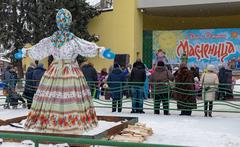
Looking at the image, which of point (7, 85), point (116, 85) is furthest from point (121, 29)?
point (116, 85)

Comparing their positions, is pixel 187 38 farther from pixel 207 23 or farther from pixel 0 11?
pixel 0 11

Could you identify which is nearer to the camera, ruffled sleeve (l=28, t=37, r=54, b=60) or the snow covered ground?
ruffled sleeve (l=28, t=37, r=54, b=60)

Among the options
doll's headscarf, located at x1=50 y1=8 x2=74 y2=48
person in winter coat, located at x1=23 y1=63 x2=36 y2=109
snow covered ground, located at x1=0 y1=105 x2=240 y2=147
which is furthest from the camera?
person in winter coat, located at x1=23 y1=63 x2=36 y2=109

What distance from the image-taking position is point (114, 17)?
18.6 m

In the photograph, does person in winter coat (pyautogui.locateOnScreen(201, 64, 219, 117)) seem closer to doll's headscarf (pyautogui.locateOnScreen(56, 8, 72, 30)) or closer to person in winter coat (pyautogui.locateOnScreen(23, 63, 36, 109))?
person in winter coat (pyautogui.locateOnScreen(23, 63, 36, 109))

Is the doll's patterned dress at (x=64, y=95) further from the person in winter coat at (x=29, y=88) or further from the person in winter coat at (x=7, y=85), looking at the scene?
the person in winter coat at (x=7, y=85)

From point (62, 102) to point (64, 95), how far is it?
0.11m

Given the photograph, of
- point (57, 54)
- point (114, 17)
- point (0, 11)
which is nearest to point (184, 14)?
point (114, 17)

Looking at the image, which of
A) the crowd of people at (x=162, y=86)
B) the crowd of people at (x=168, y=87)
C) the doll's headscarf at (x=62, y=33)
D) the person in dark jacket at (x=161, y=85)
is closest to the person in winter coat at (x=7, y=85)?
the crowd of people at (x=162, y=86)

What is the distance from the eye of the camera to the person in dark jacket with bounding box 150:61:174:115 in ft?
36.1

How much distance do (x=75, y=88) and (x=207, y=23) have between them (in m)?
16.9

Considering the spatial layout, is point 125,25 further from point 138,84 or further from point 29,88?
point 138,84

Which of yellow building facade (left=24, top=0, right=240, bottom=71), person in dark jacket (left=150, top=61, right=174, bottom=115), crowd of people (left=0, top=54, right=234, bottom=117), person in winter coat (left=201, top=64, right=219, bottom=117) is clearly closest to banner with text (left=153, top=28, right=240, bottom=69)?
yellow building facade (left=24, top=0, right=240, bottom=71)

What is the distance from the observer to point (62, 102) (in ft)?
20.9
